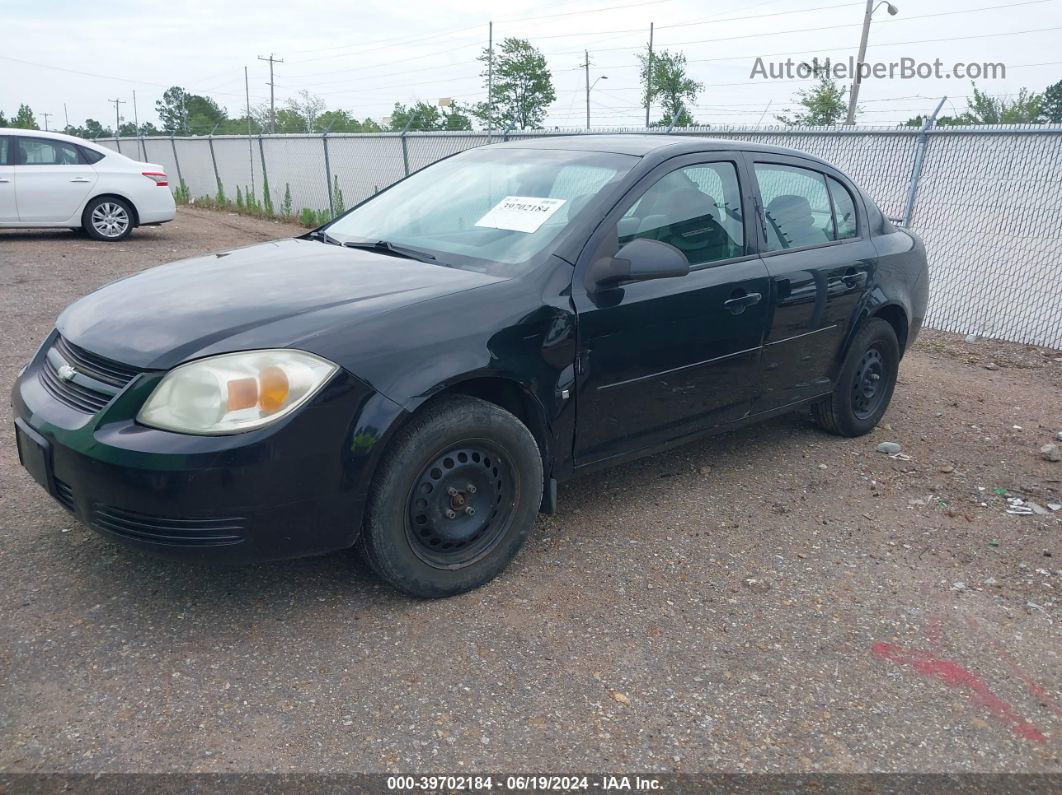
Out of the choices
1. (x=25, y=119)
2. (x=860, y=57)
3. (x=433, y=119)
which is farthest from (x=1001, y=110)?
(x=25, y=119)

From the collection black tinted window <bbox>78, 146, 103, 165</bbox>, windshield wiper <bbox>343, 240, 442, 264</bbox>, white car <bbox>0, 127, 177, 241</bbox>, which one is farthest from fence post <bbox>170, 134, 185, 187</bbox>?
windshield wiper <bbox>343, 240, 442, 264</bbox>

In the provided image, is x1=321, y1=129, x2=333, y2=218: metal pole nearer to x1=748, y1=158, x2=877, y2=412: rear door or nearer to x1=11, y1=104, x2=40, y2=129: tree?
x1=748, y1=158, x2=877, y2=412: rear door

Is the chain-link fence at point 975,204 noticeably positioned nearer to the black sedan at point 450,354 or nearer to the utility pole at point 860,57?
the black sedan at point 450,354

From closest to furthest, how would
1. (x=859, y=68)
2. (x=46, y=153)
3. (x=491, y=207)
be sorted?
(x=491, y=207) < (x=46, y=153) < (x=859, y=68)

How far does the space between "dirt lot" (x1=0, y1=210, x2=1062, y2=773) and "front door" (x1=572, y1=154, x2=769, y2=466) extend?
19.5 inches

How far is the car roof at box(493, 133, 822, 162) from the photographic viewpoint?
395cm

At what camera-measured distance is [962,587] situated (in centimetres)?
353

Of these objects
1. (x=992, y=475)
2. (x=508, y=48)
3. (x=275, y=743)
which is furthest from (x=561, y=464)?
(x=508, y=48)

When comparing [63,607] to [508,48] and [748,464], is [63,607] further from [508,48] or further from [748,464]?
[508,48]

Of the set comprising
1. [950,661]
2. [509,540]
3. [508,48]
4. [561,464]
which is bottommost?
[950,661]

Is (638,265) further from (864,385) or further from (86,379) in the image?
(864,385)

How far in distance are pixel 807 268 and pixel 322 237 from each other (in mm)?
2381

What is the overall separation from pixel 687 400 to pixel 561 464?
75 centimetres

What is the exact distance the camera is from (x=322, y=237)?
421 cm
